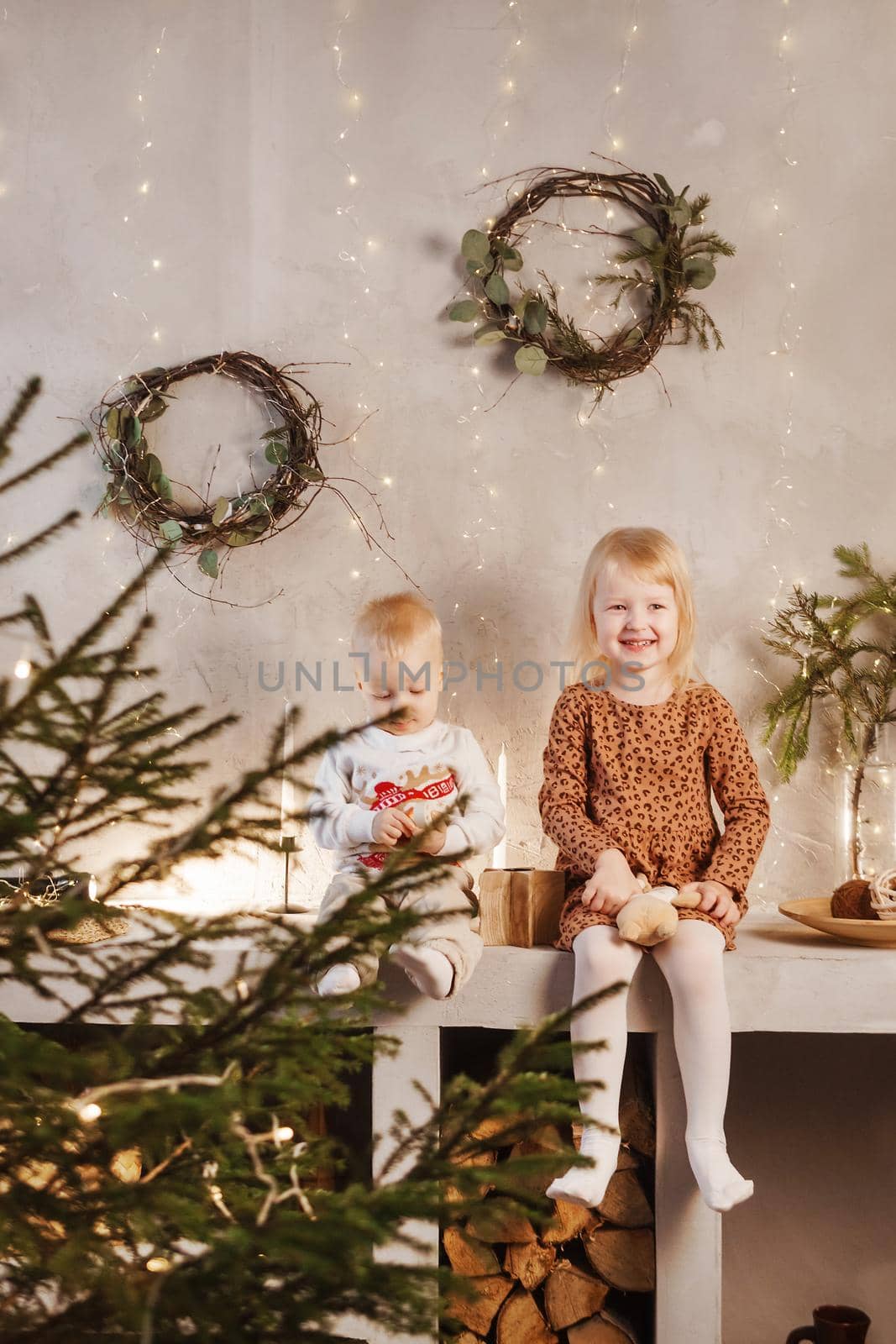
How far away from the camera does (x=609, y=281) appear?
2324 mm

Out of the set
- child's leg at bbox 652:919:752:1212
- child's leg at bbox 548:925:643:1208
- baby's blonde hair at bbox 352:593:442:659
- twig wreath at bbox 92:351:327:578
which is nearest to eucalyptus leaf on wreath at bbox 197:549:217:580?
twig wreath at bbox 92:351:327:578

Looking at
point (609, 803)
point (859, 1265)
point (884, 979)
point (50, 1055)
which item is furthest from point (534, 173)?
point (859, 1265)

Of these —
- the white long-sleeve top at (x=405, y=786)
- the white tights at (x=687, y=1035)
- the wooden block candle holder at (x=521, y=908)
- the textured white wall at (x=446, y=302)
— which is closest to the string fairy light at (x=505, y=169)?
the textured white wall at (x=446, y=302)

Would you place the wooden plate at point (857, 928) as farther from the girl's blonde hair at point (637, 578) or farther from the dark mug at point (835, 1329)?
the dark mug at point (835, 1329)

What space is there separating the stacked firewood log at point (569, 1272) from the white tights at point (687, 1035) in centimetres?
23

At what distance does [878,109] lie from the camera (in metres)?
2.30

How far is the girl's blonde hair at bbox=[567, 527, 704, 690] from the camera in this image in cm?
202

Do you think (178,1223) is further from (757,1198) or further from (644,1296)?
(757,1198)

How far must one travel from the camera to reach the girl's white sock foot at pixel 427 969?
1.68m

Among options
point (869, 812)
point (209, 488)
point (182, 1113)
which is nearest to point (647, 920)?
point (869, 812)

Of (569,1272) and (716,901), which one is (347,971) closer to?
(716,901)

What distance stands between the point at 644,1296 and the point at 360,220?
85.3 inches

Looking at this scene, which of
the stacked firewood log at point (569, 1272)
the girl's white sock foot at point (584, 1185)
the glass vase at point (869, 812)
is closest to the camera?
the girl's white sock foot at point (584, 1185)

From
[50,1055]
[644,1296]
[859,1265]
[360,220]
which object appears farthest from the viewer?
[360,220]
